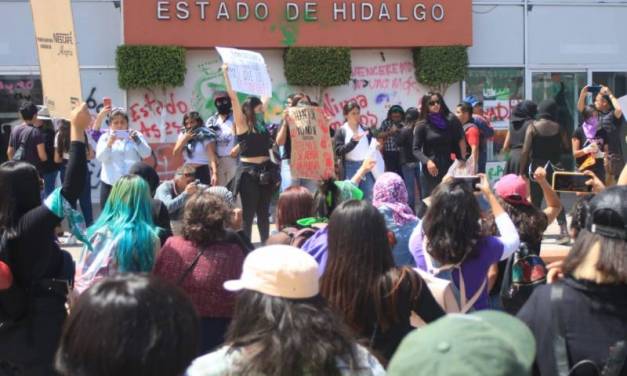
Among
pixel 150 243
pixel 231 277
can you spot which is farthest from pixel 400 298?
pixel 150 243

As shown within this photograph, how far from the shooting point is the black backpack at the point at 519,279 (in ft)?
13.7

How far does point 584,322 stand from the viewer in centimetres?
276

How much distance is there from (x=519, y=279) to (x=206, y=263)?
5.20ft

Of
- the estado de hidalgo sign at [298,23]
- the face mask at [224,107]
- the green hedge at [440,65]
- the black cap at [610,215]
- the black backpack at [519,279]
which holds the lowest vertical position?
the black backpack at [519,279]

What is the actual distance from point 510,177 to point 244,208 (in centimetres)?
425

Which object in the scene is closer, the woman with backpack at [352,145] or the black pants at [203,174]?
the black pants at [203,174]

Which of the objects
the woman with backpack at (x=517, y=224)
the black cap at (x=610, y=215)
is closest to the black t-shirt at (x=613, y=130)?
the woman with backpack at (x=517, y=224)

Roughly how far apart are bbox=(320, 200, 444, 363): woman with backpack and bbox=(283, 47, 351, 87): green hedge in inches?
450

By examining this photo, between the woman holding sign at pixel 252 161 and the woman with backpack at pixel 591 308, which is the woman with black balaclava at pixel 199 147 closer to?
the woman holding sign at pixel 252 161

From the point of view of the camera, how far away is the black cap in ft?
9.29

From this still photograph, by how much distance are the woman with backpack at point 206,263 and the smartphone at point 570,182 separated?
107 inches

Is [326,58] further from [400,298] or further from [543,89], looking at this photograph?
[400,298]

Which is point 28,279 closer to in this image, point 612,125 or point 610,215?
point 610,215

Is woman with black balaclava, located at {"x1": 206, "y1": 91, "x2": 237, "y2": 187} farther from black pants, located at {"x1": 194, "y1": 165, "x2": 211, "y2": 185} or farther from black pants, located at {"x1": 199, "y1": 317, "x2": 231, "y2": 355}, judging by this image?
black pants, located at {"x1": 199, "y1": 317, "x2": 231, "y2": 355}
